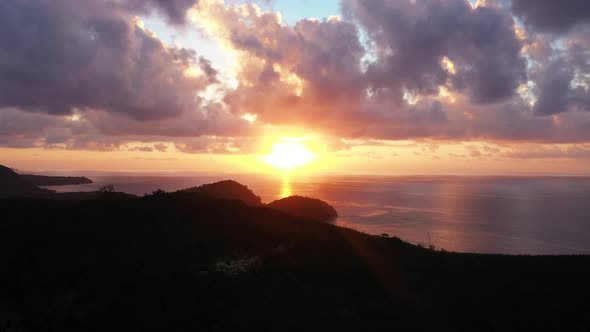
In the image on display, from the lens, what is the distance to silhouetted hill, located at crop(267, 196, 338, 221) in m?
102

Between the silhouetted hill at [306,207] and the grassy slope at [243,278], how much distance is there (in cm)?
6272

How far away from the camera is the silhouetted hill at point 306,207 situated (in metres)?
102

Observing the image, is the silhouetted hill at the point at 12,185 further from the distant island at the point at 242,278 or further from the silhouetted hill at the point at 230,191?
the distant island at the point at 242,278

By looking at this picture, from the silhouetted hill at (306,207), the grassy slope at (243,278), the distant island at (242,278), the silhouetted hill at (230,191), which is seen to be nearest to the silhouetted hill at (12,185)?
the silhouetted hill at (230,191)

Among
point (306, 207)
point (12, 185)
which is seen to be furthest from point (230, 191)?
point (12, 185)

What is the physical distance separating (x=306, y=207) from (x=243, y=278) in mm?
84684

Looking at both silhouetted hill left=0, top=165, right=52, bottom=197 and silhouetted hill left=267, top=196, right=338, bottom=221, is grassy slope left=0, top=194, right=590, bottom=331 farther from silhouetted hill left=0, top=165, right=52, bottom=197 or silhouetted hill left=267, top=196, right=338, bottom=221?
silhouetted hill left=0, top=165, right=52, bottom=197

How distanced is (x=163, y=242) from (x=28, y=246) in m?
9.81

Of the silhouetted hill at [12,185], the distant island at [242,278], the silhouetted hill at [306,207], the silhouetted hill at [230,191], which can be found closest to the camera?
the distant island at [242,278]

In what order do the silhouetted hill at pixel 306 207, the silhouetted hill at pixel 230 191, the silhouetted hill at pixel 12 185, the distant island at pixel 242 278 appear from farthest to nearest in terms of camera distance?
1. the silhouetted hill at pixel 12 185
2. the silhouetted hill at pixel 306 207
3. the silhouetted hill at pixel 230 191
4. the distant island at pixel 242 278

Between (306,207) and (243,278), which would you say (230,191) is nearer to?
(306,207)

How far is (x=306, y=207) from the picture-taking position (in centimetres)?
10688

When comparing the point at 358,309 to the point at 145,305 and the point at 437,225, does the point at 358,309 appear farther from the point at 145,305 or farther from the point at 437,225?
the point at 437,225

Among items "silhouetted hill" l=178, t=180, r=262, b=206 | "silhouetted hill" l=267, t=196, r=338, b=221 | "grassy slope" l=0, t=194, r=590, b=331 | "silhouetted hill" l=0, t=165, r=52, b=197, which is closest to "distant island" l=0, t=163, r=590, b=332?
"grassy slope" l=0, t=194, r=590, b=331
